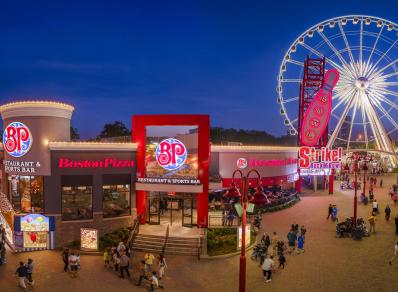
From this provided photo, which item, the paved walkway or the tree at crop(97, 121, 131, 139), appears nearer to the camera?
the paved walkway

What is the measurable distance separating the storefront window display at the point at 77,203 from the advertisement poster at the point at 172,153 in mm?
4300

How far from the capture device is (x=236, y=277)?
19.3 meters

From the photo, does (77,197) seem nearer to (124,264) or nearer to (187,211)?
(124,264)

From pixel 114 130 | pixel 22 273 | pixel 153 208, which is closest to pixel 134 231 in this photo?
pixel 153 208

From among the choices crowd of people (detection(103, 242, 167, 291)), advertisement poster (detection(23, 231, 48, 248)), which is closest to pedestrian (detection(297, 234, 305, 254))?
crowd of people (detection(103, 242, 167, 291))

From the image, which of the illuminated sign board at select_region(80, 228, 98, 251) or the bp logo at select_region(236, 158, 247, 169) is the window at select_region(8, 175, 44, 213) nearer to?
the illuminated sign board at select_region(80, 228, 98, 251)

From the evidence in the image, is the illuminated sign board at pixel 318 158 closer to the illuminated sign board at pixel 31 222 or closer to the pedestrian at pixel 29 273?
the illuminated sign board at pixel 31 222

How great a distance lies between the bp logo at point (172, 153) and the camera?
26250 mm

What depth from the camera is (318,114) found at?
142ft

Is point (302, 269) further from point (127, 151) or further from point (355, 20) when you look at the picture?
point (355, 20)

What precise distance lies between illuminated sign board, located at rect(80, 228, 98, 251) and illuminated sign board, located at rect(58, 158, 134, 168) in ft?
14.5

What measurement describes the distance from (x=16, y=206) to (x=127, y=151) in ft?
27.0

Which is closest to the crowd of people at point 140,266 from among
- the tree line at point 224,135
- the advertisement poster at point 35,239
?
the advertisement poster at point 35,239

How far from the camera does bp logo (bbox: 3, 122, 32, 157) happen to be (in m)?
24.7
